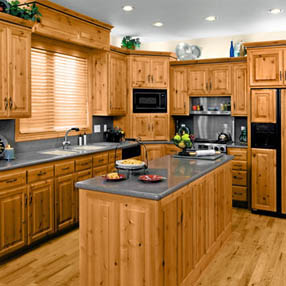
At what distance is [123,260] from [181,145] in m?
1.70

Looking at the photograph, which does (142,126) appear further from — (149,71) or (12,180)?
(12,180)

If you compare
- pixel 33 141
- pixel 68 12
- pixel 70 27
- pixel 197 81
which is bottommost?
pixel 33 141

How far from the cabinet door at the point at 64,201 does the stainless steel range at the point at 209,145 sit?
96.5 inches

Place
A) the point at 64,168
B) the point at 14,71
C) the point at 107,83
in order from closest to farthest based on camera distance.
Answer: the point at 14,71 < the point at 64,168 < the point at 107,83

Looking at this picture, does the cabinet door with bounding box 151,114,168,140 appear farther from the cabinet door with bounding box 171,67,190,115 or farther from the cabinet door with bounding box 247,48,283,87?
the cabinet door with bounding box 247,48,283,87

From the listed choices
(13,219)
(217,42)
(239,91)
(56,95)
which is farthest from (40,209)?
(217,42)

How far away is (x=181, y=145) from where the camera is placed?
3.80m

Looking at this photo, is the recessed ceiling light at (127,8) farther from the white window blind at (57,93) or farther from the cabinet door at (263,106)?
the cabinet door at (263,106)

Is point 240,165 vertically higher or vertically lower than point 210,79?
lower

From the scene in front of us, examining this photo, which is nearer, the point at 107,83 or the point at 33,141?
the point at 33,141

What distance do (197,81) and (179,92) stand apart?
39 cm

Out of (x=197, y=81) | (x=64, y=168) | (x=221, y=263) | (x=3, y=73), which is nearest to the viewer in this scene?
(x=221, y=263)

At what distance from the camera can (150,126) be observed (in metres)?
6.04

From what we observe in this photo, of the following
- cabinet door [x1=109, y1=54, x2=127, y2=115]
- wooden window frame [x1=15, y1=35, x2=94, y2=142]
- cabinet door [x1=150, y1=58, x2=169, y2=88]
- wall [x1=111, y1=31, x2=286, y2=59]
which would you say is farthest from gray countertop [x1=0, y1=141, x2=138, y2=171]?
wall [x1=111, y1=31, x2=286, y2=59]
